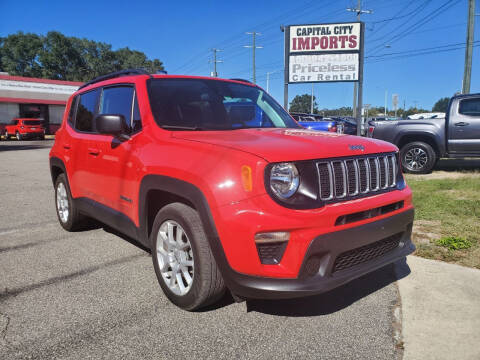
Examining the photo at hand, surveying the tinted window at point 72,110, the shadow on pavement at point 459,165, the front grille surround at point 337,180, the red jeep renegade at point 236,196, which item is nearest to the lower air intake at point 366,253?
the red jeep renegade at point 236,196

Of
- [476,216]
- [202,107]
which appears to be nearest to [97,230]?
[202,107]

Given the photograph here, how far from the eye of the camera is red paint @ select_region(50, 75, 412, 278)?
7.68 ft

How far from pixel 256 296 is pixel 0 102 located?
40.2 meters

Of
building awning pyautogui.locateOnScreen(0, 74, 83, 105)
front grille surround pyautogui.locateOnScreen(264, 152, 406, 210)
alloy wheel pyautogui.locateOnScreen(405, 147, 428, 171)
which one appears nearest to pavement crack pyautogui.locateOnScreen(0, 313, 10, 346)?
front grille surround pyautogui.locateOnScreen(264, 152, 406, 210)

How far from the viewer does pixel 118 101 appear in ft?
12.8

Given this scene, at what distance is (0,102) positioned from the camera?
35.3 metres

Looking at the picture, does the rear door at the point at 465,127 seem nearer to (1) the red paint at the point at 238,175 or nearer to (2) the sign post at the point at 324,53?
(2) the sign post at the point at 324,53

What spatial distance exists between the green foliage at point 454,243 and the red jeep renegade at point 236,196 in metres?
1.47

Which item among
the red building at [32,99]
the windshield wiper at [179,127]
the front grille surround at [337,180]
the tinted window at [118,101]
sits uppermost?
the red building at [32,99]

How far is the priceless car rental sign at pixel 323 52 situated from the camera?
13.7 metres

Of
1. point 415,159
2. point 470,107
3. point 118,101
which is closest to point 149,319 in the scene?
point 118,101

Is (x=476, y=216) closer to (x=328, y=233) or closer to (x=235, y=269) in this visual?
(x=328, y=233)

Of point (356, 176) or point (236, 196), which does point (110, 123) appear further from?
point (356, 176)

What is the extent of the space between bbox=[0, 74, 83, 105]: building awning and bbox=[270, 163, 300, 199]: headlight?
3984 cm
